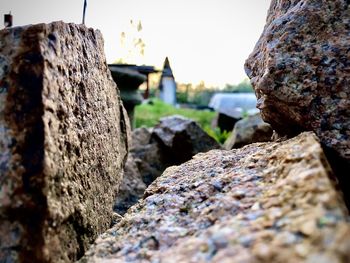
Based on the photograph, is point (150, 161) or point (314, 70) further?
point (150, 161)

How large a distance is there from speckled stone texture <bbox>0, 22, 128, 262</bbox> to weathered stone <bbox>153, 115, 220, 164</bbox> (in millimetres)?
3570

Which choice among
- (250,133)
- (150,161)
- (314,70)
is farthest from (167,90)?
(314,70)

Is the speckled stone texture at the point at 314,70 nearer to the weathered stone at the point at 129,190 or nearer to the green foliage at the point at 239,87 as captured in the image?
the weathered stone at the point at 129,190

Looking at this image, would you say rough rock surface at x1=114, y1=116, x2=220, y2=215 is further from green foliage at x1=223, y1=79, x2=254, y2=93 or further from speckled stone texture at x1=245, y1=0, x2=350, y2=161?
green foliage at x1=223, y1=79, x2=254, y2=93

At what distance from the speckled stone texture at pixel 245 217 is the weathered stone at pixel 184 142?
3418 millimetres

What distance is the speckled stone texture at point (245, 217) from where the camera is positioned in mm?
839

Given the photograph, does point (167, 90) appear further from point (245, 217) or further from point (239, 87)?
point (245, 217)

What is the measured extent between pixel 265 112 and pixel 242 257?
1.18 meters

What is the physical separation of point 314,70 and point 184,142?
12.5 feet

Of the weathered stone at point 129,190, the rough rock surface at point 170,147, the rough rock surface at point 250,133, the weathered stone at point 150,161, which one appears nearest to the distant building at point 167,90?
the rough rock surface at point 250,133

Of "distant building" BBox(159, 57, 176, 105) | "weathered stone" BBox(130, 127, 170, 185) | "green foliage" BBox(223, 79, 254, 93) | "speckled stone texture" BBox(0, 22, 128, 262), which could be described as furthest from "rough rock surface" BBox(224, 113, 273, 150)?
"green foliage" BBox(223, 79, 254, 93)

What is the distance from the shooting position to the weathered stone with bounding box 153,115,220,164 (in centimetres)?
528

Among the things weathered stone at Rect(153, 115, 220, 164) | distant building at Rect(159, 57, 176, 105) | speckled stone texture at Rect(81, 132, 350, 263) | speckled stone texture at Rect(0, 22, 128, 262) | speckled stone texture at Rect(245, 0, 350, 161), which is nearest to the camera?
speckled stone texture at Rect(81, 132, 350, 263)

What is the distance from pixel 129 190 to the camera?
3564 mm
